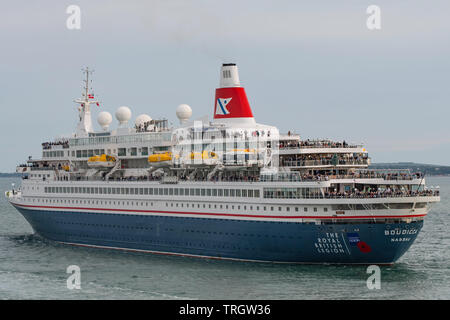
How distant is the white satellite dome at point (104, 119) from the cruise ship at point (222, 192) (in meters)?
0.10

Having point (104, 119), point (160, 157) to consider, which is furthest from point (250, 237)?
point (104, 119)

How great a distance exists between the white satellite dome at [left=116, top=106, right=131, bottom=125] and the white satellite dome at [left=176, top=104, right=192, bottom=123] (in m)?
5.82

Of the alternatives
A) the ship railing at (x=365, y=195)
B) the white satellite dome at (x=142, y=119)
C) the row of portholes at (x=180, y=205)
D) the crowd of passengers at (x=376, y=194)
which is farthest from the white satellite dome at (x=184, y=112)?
the crowd of passengers at (x=376, y=194)

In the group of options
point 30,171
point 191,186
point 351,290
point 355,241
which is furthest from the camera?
point 30,171

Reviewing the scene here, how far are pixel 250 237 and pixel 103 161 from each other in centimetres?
1772

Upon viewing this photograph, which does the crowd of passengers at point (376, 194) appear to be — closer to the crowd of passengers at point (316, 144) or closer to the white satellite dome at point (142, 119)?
the crowd of passengers at point (316, 144)

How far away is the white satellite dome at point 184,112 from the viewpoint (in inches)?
2383

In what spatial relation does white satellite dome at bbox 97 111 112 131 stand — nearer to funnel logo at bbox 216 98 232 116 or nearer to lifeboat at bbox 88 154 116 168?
lifeboat at bbox 88 154 116 168

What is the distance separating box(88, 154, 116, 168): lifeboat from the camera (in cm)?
5994

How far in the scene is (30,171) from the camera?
218 ft
